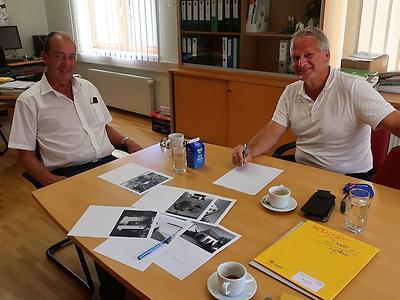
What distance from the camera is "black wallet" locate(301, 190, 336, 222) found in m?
1.25

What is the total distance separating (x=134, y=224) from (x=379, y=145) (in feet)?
4.79

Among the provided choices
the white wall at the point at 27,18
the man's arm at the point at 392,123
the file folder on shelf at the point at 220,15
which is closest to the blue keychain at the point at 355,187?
the man's arm at the point at 392,123

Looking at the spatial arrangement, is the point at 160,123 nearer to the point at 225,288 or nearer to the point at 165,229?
the point at 165,229

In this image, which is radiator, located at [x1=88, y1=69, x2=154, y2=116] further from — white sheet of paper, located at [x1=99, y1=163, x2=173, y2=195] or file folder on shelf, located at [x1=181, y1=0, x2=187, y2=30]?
white sheet of paper, located at [x1=99, y1=163, x2=173, y2=195]

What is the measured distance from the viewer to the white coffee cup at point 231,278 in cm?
92

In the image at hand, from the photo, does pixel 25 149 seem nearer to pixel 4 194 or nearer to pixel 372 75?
pixel 4 194

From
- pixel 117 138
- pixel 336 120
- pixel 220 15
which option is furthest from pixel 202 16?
pixel 336 120

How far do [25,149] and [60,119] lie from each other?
0.25 metres

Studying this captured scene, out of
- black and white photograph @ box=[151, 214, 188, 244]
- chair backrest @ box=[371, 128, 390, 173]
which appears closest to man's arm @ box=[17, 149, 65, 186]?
black and white photograph @ box=[151, 214, 188, 244]

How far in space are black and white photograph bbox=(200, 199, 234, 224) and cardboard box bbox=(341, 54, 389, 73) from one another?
1.86 meters

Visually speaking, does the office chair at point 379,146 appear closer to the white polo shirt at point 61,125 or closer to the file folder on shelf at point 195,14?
the white polo shirt at point 61,125

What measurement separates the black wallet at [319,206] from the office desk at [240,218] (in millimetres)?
26

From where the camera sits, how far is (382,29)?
2.93 metres

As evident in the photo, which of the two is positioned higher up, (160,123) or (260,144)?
(260,144)
